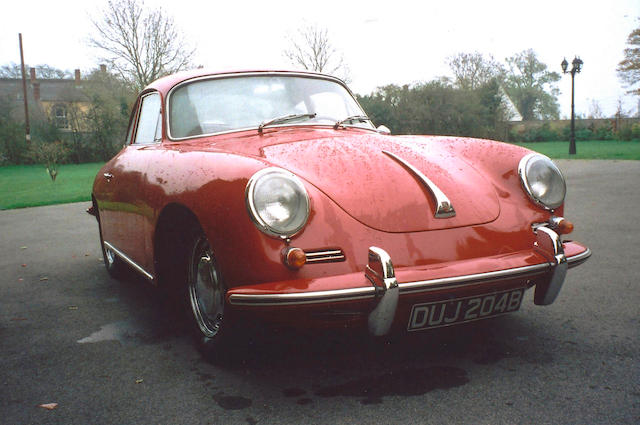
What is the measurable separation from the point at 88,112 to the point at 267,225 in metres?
32.3

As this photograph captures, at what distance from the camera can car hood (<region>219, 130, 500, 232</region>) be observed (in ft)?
7.73

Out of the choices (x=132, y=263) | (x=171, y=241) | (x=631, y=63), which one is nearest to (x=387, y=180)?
(x=171, y=241)

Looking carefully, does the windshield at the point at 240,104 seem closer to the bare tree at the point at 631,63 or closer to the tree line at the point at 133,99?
the tree line at the point at 133,99

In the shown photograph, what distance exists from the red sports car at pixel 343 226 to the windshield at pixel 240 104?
0.03 meters

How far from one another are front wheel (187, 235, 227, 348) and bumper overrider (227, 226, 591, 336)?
432 mm

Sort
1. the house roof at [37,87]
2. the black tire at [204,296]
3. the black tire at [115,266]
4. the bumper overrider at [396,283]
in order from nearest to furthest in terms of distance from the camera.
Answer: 1. the bumper overrider at [396,283]
2. the black tire at [204,296]
3. the black tire at [115,266]
4. the house roof at [37,87]

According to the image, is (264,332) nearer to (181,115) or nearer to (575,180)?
(181,115)

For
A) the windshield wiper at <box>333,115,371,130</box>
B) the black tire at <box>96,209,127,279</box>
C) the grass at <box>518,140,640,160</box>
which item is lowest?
A: the black tire at <box>96,209,127,279</box>

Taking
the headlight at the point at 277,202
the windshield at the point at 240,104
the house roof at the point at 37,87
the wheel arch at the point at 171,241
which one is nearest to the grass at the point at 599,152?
the windshield at the point at 240,104

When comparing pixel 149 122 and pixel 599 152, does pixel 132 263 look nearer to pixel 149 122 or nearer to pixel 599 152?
pixel 149 122

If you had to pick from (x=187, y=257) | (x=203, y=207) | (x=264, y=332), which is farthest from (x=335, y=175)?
(x=187, y=257)

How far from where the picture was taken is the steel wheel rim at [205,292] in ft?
8.56

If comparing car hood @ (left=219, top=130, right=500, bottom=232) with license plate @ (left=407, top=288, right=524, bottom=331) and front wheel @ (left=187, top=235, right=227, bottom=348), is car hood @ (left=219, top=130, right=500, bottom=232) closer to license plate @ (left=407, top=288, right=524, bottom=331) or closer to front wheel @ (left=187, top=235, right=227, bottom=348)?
license plate @ (left=407, top=288, right=524, bottom=331)

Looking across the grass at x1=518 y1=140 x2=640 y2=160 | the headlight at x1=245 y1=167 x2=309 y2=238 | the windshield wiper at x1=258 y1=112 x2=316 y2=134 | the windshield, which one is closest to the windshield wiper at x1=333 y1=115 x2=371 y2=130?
the windshield
